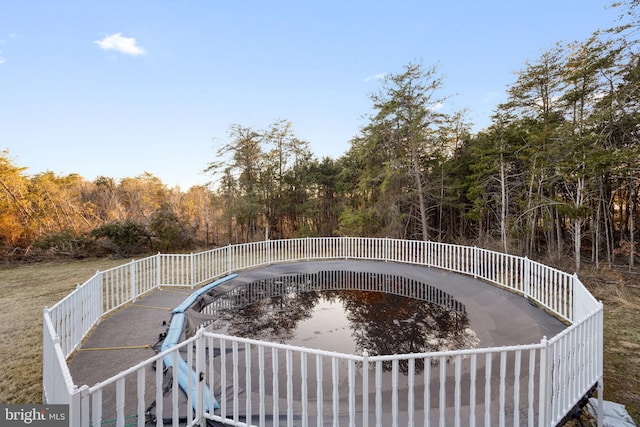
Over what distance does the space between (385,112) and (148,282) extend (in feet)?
29.6

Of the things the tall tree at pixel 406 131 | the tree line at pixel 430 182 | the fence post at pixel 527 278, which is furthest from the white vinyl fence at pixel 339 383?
the tall tree at pixel 406 131

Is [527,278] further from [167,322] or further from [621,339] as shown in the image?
[167,322]

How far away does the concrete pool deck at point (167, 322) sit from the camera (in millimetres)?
3277

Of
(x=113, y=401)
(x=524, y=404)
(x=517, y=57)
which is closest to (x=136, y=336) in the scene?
(x=113, y=401)

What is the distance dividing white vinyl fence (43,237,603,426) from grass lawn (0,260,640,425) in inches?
18.0

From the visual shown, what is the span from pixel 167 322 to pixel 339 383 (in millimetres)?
2847

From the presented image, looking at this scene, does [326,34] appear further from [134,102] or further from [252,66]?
[134,102]

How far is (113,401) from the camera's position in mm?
2512

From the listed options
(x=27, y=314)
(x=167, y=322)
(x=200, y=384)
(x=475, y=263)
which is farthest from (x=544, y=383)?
(x=27, y=314)

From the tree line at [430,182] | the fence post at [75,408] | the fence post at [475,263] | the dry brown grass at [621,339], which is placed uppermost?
the tree line at [430,182]

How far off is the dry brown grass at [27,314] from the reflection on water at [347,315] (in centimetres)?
216

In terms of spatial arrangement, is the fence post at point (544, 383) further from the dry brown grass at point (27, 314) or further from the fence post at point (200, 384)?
the dry brown grass at point (27, 314)

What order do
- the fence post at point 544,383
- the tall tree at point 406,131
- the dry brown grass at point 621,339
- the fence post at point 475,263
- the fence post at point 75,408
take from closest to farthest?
1. the fence post at point 75,408
2. the fence post at point 544,383
3. the dry brown grass at point 621,339
4. the fence post at point 475,263
5. the tall tree at point 406,131

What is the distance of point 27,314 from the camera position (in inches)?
202
